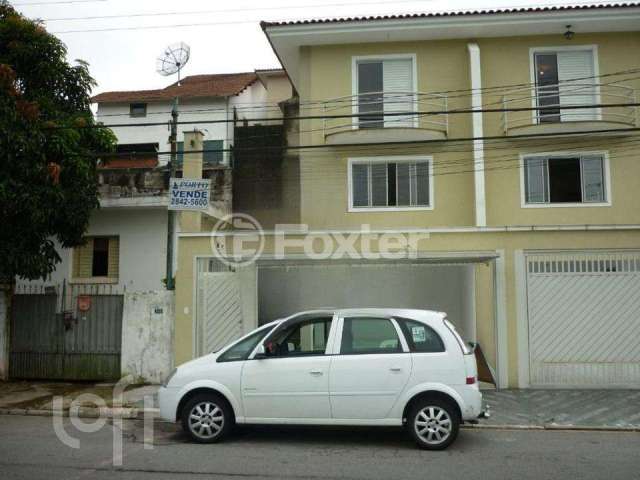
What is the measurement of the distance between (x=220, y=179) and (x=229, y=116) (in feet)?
20.8

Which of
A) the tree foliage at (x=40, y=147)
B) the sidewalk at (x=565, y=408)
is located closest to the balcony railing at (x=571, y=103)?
the sidewalk at (x=565, y=408)

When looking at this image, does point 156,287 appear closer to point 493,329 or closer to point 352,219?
point 352,219

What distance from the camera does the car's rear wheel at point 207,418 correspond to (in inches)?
293

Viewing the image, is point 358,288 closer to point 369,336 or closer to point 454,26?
point 369,336

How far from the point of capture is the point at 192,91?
83.8ft

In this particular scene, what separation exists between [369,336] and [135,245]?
472 inches

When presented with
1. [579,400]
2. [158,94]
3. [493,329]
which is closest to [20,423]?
[493,329]

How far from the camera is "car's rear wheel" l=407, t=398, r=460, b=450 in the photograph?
281 inches

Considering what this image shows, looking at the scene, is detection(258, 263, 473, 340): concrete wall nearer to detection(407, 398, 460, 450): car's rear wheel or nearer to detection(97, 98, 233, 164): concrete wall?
detection(407, 398, 460, 450): car's rear wheel

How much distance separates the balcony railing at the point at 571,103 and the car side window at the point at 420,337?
32.5 feet

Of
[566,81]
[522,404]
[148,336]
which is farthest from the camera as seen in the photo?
[566,81]

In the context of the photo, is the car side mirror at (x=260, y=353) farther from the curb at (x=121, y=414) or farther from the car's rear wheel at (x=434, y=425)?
the curb at (x=121, y=414)

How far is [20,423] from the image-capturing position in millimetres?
9156

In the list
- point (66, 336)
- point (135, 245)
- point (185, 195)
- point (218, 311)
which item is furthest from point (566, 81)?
point (66, 336)
